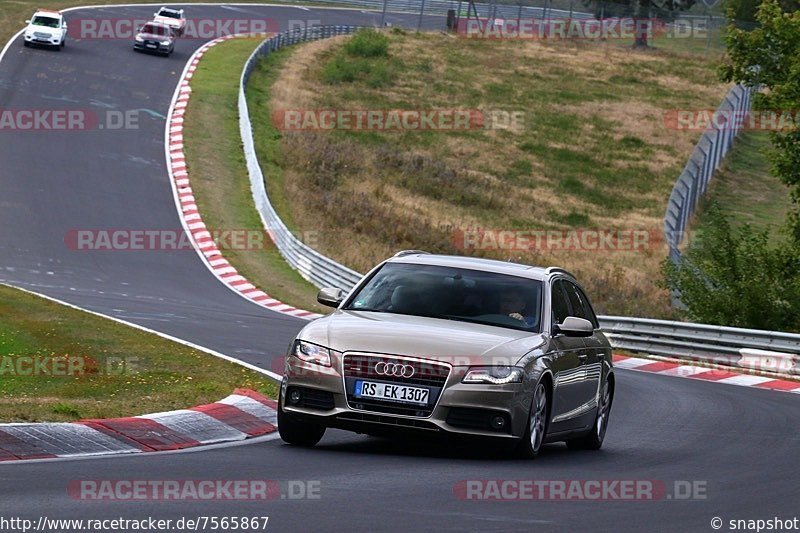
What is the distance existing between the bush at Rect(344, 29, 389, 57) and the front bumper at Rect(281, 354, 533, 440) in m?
63.4

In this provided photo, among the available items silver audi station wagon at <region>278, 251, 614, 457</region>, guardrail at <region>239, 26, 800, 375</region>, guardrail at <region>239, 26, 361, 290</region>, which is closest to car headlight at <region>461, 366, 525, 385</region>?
silver audi station wagon at <region>278, 251, 614, 457</region>

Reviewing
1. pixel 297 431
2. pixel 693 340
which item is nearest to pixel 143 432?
pixel 297 431

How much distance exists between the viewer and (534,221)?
158ft

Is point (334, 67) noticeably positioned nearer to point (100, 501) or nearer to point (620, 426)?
point (620, 426)

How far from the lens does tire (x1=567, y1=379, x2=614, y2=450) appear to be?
1250cm

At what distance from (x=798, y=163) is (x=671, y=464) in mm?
19338

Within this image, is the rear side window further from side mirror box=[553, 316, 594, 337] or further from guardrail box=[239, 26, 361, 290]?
guardrail box=[239, 26, 361, 290]

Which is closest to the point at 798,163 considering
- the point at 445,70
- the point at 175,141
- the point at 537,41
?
the point at 175,141

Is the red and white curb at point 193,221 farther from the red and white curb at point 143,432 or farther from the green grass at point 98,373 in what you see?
the red and white curb at point 143,432

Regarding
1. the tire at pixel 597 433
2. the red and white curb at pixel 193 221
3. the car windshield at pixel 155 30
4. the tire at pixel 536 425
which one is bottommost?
the red and white curb at pixel 193 221

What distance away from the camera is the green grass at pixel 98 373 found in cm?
1199

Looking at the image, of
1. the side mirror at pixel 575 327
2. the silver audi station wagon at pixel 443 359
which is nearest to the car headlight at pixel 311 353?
the silver audi station wagon at pixel 443 359

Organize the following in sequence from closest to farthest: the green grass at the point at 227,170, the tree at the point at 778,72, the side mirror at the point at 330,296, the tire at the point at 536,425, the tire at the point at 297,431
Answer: the tire at the point at 536,425, the tire at the point at 297,431, the side mirror at the point at 330,296, the tree at the point at 778,72, the green grass at the point at 227,170

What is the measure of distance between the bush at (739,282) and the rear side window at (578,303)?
1469 cm
